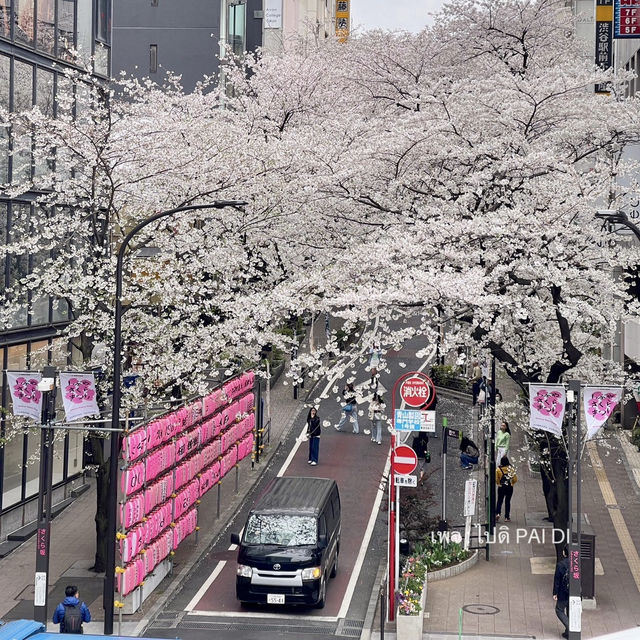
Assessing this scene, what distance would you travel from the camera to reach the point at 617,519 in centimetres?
2441

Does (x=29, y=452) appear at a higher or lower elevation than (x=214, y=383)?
lower

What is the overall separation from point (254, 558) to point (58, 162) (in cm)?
1237

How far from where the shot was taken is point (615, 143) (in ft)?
76.8

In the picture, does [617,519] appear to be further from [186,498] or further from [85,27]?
[85,27]

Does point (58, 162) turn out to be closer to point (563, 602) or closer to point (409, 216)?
point (409, 216)

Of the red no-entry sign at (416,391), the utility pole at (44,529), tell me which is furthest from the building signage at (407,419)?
the utility pole at (44,529)

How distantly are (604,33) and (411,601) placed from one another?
25.7 m

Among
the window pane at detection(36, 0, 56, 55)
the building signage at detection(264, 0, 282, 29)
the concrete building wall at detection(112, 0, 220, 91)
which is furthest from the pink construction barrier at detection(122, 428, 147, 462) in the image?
the building signage at detection(264, 0, 282, 29)

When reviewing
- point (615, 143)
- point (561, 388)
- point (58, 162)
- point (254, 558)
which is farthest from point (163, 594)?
point (615, 143)

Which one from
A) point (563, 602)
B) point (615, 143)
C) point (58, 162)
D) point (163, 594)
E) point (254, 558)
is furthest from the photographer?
point (58, 162)

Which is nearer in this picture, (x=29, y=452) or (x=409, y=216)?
(x=409, y=216)

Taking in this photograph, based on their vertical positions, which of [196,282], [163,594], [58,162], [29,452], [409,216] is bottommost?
[163,594]

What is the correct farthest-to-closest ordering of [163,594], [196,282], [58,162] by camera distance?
1. [58,162]
2. [196,282]
3. [163,594]

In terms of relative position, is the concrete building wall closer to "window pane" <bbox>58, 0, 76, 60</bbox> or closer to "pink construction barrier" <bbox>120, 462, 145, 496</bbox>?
"window pane" <bbox>58, 0, 76, 60</bbox>
